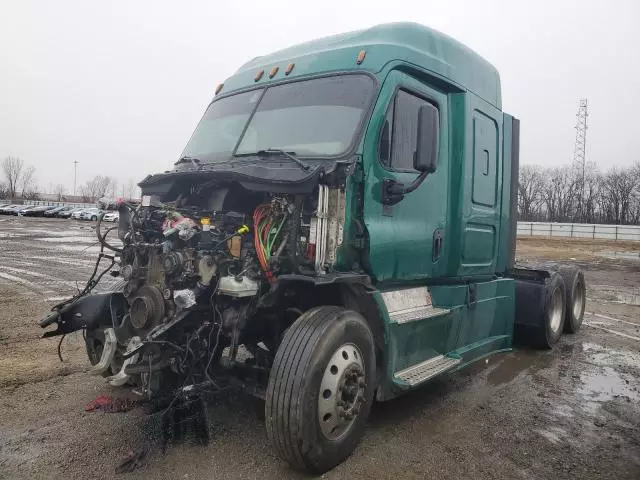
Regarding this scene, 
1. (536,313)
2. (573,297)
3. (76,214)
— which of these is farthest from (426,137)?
(76,214)

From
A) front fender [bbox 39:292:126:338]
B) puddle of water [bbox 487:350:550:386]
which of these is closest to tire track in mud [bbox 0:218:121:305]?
front fender [bbox 39:292:126:338]

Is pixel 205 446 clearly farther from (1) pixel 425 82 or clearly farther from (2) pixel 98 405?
(1) pixel 425 82

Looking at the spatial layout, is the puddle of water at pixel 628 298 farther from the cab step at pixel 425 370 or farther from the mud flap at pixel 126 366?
the mud flap at pixel 126 366

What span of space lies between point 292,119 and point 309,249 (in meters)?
1.27

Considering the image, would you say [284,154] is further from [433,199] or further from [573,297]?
[573,297]

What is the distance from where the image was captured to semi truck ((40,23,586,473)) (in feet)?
12.1

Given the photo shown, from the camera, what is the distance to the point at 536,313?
23.2ft

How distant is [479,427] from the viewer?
175 inches

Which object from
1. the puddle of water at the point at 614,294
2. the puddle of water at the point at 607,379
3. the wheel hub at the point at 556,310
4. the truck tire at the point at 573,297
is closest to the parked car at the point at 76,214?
the puddle of water at the point at 614,294

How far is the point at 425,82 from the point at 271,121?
4.87 ft

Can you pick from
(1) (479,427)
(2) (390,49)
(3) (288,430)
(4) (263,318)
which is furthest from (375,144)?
(1) (479,427)

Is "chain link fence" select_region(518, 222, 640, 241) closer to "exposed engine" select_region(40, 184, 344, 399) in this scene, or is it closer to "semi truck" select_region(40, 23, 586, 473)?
"semi truck" select_region(40, 23, 586, 473)

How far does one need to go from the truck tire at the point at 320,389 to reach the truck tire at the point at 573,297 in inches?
209

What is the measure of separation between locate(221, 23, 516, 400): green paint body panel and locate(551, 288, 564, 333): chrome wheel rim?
110 cm
